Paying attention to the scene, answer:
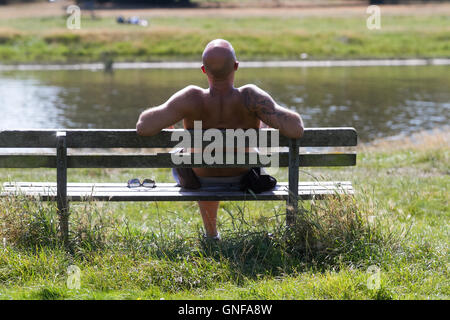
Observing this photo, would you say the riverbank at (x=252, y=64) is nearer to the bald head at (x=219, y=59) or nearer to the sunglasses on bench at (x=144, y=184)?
the sunglasses on bench at (x=144, y=184)

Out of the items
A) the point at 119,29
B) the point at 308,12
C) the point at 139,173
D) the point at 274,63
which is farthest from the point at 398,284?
the point at 308,12

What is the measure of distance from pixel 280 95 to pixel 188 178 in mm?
22225

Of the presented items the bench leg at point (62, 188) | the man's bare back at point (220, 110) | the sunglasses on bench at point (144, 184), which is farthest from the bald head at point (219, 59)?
the bench leg at point (62, 188)

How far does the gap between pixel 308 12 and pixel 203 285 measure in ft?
203

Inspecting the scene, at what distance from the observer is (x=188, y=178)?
5.20 meters

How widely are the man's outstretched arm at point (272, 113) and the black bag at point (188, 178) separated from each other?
27.7 inches

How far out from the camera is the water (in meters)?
20.8

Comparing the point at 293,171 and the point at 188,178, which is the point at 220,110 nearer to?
the point at 188,178

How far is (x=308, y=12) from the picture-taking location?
209ft

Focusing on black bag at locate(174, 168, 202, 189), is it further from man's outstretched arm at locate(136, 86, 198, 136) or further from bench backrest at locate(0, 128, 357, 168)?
man's outstretched arm at locate(136, 86, 198, 136)

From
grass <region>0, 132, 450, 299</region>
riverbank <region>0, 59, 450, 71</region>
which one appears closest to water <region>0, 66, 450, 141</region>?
riverbank <region>0, 59, 450, 71</region>

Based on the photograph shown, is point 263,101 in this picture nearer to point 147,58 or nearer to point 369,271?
point 369,271

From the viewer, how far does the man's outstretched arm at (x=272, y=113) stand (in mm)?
4914

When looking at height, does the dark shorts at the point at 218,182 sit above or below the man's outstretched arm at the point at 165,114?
below
